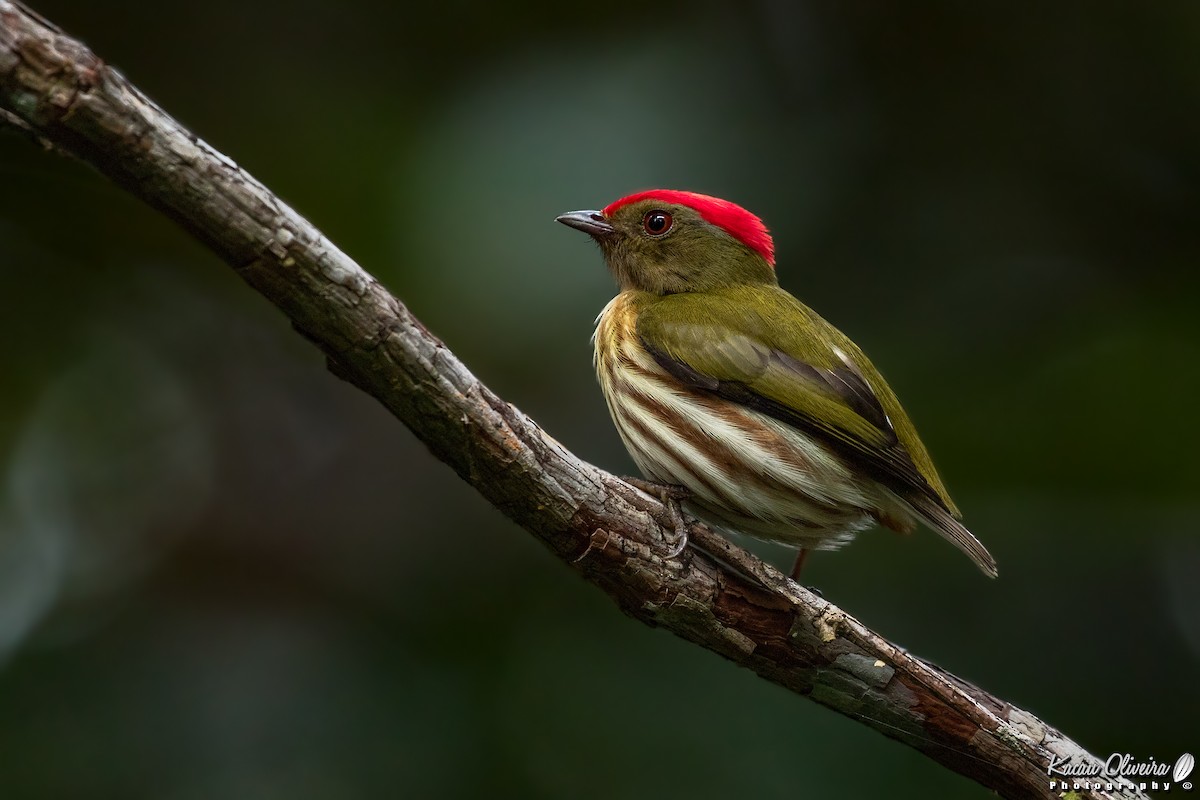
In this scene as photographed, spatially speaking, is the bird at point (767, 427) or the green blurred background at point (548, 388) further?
the green blurred background at point (548, 388)

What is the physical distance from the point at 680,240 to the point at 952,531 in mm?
1626

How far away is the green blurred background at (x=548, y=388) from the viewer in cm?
416

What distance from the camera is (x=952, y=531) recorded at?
3275 millimetres

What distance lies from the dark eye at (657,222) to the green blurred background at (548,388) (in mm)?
310

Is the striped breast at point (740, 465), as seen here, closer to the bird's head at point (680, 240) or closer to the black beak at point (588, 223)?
the bird's head at point (680, 240)

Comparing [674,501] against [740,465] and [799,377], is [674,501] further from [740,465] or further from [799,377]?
[799,377]

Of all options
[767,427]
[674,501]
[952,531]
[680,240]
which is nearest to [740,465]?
[767,427]

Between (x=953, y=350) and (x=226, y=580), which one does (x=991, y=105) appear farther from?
(x=226, y=580)

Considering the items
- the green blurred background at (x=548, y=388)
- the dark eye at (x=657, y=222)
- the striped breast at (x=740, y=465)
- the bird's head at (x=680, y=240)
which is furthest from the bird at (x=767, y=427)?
the green blurred background at (x=548, y=388)

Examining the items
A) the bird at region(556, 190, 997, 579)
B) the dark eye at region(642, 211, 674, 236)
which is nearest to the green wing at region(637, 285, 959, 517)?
the bird at region(556, 190, 997, 579)

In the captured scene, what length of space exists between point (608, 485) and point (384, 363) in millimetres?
761

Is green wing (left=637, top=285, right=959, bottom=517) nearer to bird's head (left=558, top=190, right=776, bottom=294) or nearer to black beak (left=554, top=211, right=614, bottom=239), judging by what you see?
bird's head (left=558, top=190, right=776, bottom=294)

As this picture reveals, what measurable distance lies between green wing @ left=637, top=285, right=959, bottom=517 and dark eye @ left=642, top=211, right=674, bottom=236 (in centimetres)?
59

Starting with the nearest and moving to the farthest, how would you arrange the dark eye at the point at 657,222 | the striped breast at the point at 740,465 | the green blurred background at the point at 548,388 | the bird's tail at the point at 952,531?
the bird's tail at the point at 952,531 → the striped breast at the point at 740,465 → the green blurred background at the point at 548,388 → the dark eye at the point at 657,222
